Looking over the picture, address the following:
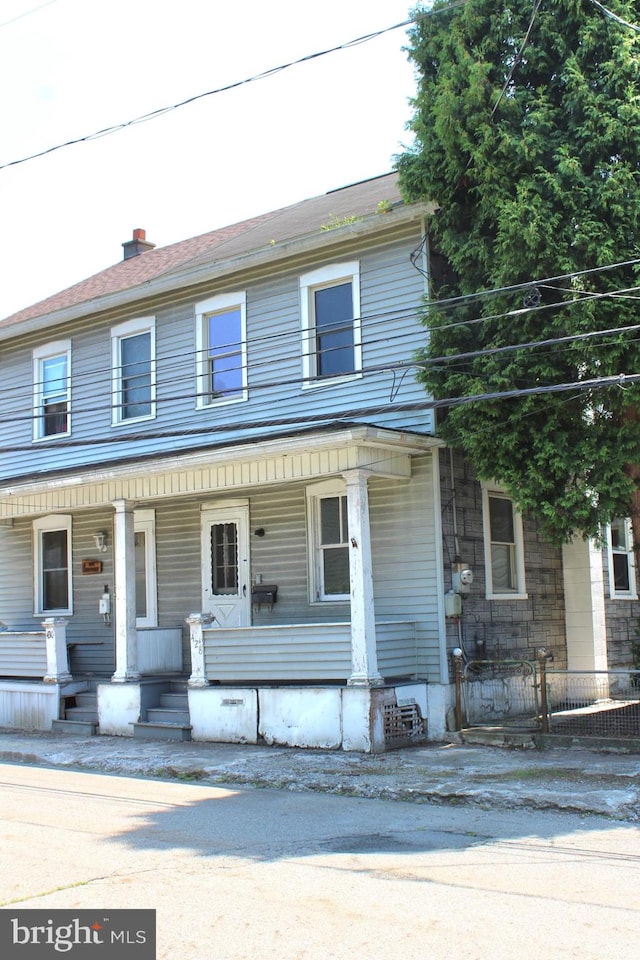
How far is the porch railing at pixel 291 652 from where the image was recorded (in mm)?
12867

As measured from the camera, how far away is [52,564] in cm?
1856

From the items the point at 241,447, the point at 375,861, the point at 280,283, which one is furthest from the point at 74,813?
the point at 280,283

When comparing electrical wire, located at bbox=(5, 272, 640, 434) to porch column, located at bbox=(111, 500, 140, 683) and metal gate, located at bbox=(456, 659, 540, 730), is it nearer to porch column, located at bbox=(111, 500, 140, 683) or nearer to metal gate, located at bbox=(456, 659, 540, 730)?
porch column, located at bbox=(111, 500, 140, 683)

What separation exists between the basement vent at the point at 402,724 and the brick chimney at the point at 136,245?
1454cm

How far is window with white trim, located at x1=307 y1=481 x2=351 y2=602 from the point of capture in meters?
14.6

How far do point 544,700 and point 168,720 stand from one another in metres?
5.55

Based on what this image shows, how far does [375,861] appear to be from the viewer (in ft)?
23.5

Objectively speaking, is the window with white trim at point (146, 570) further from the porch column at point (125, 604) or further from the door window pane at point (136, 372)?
the door window pane at point (136, 372)

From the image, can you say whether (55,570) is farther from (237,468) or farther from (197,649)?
(237,468)

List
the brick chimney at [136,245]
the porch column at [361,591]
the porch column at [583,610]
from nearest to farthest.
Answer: the porch column at [361,591], the porch column at [583,610], the brick chimney at [136,245]

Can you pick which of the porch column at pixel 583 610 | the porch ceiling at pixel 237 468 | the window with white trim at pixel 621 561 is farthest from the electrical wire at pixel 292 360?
the window with white trim at pixel 621 561

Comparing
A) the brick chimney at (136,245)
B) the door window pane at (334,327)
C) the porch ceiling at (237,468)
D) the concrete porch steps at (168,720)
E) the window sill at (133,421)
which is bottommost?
the concrete porch steps at (168,720)

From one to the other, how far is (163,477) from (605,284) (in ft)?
22.8

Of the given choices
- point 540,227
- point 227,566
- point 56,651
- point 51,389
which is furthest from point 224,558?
point 540,227
